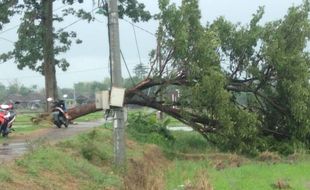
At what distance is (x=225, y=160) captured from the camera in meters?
22.4

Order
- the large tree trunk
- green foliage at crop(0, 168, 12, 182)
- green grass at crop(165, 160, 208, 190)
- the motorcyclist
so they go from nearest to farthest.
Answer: green foliage at crop(0, 168, 12, 182), green grass at crop(165, 160, 208, 190), the motorcyclist, the large tree trunk

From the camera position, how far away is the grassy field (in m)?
12.3

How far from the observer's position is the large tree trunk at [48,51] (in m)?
31.7

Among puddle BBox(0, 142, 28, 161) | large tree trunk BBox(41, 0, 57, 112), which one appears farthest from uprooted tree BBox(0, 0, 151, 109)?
puddle BBox(0, 142, 28, 161)

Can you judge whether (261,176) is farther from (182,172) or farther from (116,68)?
(116,68)

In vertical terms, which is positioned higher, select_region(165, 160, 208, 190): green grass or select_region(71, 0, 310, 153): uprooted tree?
select_region(71, 0, 310, 153): uprooted tree

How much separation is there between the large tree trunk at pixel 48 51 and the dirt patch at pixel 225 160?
12477mm

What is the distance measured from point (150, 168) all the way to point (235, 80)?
320 inches

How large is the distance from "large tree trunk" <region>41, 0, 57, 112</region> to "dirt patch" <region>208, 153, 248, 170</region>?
12.5 m

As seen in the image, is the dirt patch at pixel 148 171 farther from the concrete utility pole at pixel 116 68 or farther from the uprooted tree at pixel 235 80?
the uprooted tree at pixel 235 80

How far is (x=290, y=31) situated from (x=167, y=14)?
550cm

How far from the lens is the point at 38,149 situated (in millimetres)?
14477

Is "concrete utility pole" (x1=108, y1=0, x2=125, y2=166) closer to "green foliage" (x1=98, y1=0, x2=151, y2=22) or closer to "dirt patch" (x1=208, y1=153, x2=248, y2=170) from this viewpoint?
"dirt patch" (x1=208, y1=153, x2=248, y2=170)

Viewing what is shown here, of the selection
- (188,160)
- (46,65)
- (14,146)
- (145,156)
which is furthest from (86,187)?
(46,65)
